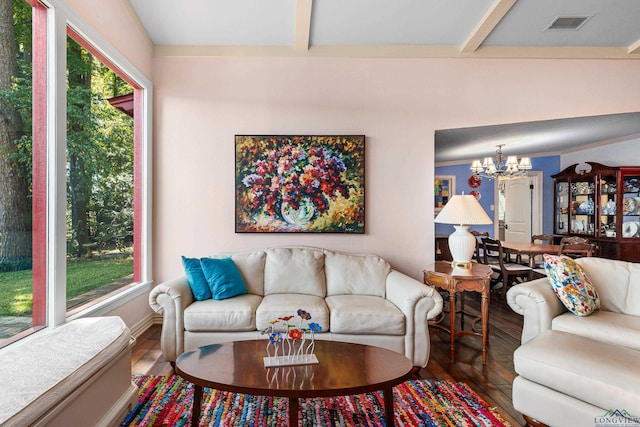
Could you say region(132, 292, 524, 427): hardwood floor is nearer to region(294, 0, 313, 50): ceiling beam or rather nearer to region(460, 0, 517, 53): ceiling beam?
region(460, 0, 517, 53): ceiling beam

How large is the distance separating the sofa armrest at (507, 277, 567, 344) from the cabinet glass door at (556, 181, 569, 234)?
Result: 478cm

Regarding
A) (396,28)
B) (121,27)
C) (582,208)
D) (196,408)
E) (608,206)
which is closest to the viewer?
(196,408)

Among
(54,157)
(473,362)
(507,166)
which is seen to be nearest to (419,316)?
(473,362)

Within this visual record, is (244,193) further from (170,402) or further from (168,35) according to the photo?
(170,402)

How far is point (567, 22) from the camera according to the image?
3646mm

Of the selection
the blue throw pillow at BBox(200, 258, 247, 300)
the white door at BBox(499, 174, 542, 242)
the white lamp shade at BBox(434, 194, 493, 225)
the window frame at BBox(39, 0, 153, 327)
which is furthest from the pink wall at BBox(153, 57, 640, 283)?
the white door at BBox(499, 174, 542, 242)

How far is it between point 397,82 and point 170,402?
139 inches

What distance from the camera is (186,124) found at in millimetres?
4102

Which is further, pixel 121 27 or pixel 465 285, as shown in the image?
pixel 121 27

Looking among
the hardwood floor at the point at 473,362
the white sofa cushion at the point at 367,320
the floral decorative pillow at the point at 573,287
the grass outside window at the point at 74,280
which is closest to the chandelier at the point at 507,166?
the hardwood floor at the point at 473,362

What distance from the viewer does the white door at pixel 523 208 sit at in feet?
26.0

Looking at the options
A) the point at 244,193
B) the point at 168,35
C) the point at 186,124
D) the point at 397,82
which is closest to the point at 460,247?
the point at 397,82

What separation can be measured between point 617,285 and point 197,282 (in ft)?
10.9

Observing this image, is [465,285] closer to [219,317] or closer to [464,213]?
[464,213]
